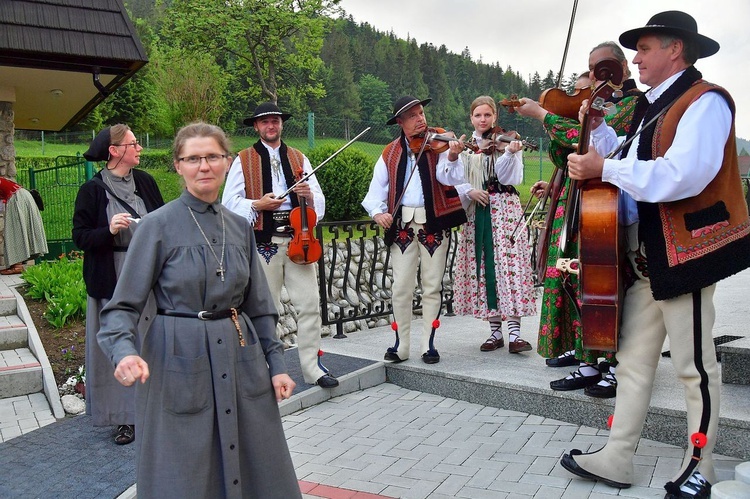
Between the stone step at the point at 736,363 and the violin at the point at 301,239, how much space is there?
290 centimetres

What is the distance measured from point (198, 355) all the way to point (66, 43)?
7.71 meters

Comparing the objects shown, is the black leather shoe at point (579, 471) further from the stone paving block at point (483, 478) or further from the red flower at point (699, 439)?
the red flower at point (699, 439)

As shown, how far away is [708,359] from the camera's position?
10.5ft

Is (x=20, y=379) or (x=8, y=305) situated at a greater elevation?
(x=8, y=305)

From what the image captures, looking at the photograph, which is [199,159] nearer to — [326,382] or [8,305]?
[326,382]

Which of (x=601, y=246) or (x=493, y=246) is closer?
(x=601, y=246)

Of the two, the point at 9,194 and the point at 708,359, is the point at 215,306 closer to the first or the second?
the point at 708,359

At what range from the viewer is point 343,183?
13836 mm

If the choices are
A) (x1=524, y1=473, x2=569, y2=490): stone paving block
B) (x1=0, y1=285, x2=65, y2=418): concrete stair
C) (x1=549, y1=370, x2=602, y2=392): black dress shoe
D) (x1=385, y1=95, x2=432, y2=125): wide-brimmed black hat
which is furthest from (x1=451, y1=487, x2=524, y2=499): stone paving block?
(x1=0, y1=285, x2=65, y2=418): concrete stair

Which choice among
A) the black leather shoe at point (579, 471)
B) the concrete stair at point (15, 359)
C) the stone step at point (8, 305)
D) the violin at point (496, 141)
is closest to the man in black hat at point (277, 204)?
the violin at point (496, 141)

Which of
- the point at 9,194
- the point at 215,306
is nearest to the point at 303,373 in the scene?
the point at 215,306

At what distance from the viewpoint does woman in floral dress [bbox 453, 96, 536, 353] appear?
19.2 feet

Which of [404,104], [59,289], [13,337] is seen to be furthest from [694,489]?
[59,289]

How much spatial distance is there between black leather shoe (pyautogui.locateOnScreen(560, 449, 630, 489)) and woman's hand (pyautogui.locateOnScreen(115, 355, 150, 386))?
7.67ft
